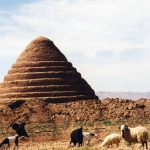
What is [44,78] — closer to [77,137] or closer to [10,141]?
[10,141]

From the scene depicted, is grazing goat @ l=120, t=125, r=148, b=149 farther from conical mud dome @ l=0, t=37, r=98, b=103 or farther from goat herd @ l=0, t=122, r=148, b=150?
conical mud dome @ l=0, t=37, r=98, b=103

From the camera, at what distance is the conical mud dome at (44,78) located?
69.2 m

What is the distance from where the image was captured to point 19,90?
69938mm

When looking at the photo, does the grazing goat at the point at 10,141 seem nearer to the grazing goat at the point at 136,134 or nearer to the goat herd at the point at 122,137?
the goat herd at the point at 122,137

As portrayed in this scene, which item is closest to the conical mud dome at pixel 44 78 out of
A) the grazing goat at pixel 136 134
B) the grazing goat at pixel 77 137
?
the grazing goat at pixel 77 137

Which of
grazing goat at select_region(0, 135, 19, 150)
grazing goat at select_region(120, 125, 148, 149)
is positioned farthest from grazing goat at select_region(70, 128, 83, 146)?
grazing goat at select_region(120, 125, 148, 149)

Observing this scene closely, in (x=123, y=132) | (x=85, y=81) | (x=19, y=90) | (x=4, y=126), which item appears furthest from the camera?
(x=85, y=81)

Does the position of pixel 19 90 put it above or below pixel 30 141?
above

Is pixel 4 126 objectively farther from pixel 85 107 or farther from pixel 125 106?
pixel 125 106

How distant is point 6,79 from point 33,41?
7035 mm

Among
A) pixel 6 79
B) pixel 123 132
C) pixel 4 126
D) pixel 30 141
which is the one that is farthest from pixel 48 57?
pixel 123 132

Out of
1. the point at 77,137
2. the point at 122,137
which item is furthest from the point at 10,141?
the point at 122,137

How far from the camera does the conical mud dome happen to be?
6925 centimetres

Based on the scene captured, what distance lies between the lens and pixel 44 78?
70.8 meters
